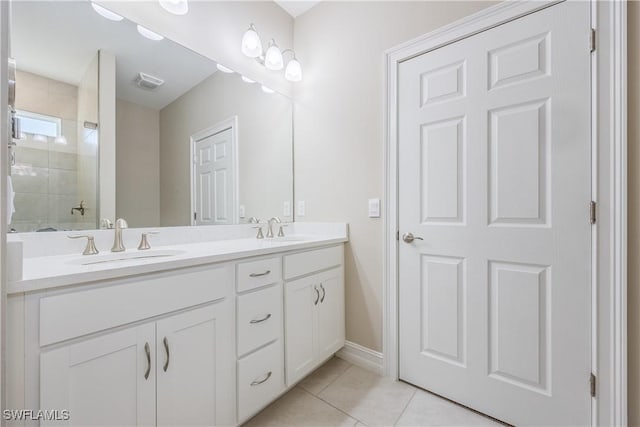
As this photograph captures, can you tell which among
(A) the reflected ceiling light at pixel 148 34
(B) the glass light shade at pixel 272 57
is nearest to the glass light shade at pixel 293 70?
(B) the glass light shade at pixel 272 57

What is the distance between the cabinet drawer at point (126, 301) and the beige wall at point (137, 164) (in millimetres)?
598

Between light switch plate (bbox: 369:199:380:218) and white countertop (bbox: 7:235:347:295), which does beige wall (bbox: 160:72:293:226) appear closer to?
white countertop (bbox: 7:235:347:295)

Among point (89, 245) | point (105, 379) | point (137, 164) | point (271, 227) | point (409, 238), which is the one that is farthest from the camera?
point (271, 227)

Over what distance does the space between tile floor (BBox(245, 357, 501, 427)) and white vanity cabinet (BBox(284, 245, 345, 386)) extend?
135 millimetres

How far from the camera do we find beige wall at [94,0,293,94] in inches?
56.5

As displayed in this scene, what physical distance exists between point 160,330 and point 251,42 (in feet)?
5.66

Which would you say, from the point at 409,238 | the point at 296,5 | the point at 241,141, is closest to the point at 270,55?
the point at 296,5

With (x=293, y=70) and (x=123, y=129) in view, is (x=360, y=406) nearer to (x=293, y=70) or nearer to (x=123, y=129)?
(x=123, y=129)

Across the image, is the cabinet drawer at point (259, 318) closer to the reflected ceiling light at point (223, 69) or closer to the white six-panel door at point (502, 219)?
the white six-panel door at point (502, 219)

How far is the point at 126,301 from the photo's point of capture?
0.89m

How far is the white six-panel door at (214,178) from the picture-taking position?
1.67 m

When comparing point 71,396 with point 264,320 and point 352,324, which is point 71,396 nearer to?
point 264,320

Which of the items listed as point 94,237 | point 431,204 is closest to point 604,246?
point 431,204

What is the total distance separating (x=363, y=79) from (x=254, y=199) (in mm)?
1103
